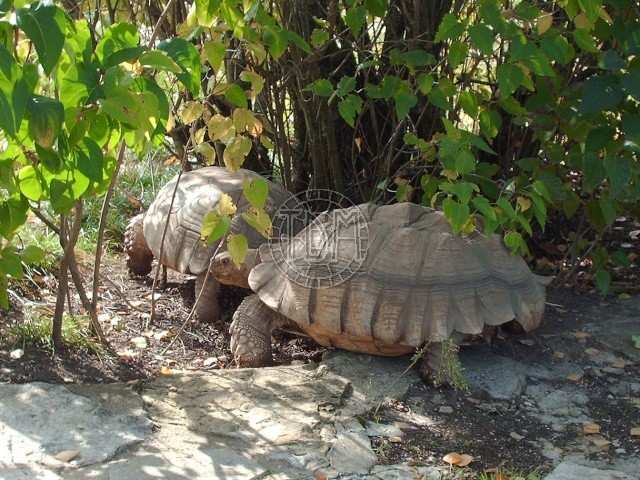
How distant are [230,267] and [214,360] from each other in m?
0.50

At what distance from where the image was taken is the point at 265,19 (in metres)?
3.58

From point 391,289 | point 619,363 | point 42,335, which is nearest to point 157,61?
point 391,289

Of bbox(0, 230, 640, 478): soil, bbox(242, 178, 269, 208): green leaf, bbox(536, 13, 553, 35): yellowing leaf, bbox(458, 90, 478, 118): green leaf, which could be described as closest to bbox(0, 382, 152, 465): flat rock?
bbox(0, 230, 640, 478): soil

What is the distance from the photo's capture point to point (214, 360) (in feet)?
14.9

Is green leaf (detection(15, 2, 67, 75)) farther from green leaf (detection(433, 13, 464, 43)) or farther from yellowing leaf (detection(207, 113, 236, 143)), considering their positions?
green leaf (detection(433, 13, 464, 43))

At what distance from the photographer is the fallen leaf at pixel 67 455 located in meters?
3.13

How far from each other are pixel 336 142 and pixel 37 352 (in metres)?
2.25

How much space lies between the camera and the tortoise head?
4.55 meters

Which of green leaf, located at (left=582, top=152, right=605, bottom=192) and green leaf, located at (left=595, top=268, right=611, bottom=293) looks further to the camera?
green leaf, located at (left=595, top=268, right=611, bottom=293)

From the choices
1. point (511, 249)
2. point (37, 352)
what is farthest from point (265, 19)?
point (37, 352)

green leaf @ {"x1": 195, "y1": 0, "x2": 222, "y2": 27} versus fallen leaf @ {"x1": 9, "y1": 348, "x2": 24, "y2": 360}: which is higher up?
green leaf @ {"x1": 195, "y1": 0, "x2": 222, "y2": 27}

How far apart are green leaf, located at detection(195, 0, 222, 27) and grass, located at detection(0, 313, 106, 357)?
5.77ft

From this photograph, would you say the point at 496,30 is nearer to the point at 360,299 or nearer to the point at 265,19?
the point at 265,19

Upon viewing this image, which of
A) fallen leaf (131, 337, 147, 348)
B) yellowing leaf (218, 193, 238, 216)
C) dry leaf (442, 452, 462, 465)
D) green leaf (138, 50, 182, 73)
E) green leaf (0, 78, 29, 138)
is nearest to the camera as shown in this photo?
green leaf (0, 78, 29, 138)
